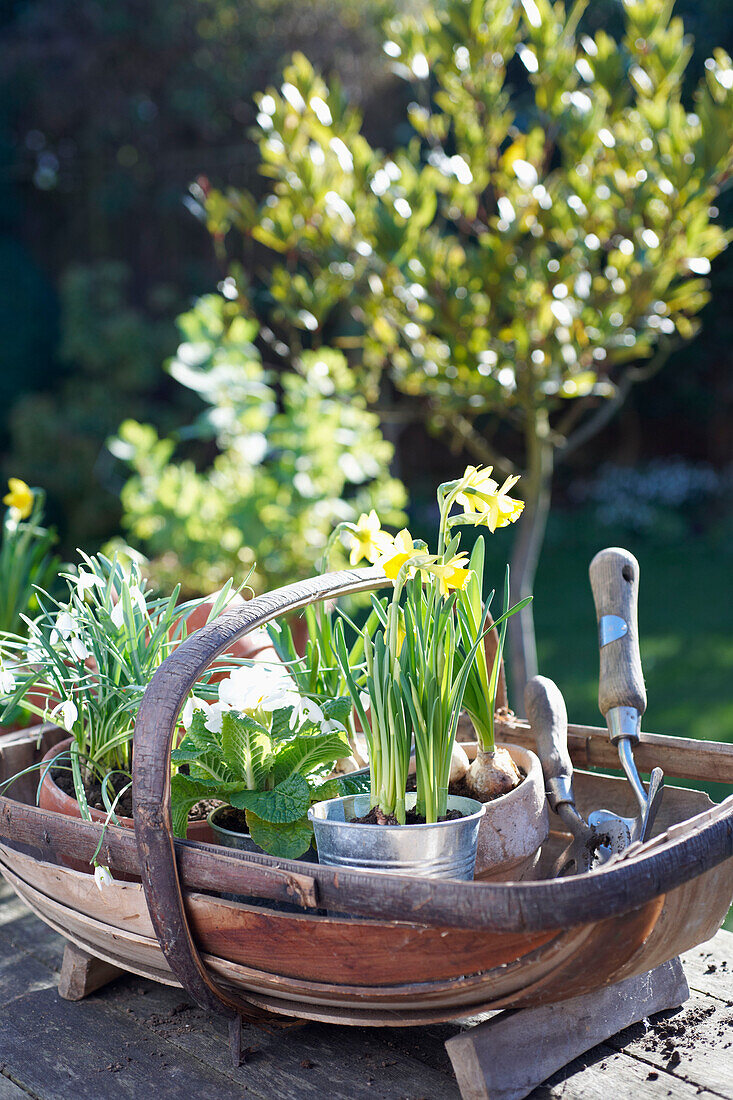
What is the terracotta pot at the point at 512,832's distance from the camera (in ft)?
2.89

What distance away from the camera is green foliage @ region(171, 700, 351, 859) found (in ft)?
2.83

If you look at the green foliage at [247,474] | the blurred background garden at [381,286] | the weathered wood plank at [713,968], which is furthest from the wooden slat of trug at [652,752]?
the green foliage at [247,474]

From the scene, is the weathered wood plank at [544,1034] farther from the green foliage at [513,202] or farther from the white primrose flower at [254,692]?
the green foliage at [513,202]

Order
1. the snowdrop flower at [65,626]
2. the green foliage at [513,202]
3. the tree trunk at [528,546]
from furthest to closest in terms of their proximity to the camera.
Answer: the tree trunk at [528,546] → the green foliage at [513,202] → the snowdrop flower at [65,626]

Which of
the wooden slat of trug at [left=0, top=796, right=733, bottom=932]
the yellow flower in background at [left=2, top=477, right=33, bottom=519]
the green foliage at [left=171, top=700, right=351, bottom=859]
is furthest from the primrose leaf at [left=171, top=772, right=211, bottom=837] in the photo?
the yellow flower in background at [left=2, top=477, right=33, bottom=519]

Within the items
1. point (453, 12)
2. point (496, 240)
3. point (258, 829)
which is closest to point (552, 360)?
point (496, 240)

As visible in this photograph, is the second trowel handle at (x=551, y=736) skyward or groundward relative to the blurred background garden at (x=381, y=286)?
groundward

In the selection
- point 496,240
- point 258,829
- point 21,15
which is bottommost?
point 258,829

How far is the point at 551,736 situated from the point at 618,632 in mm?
140

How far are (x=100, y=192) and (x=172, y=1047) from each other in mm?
7437

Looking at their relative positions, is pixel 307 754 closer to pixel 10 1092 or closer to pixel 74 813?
pixel 74 813

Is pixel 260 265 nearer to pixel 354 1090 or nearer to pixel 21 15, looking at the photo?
pixel 21 15

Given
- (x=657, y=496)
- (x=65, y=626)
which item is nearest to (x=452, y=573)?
(x=65, y=626)

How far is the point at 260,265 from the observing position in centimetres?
698
